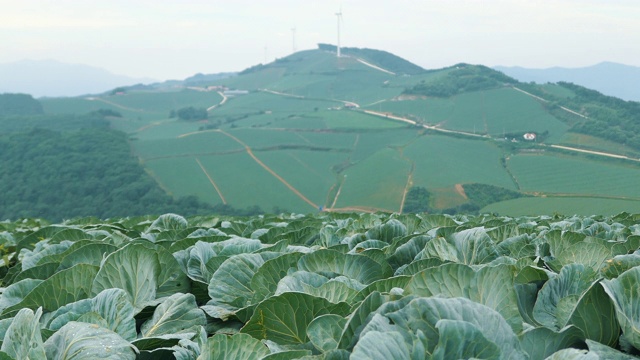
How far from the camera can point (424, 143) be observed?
82.9 m

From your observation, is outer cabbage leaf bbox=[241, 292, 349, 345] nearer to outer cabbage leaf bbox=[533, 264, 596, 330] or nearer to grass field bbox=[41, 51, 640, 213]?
outer cabbage leaf bbox=[533, 264, 596, 330]

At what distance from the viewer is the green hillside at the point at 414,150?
212ft

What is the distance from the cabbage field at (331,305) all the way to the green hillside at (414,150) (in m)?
51.3

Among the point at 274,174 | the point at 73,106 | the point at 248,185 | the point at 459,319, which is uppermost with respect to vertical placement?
the point at 459,319

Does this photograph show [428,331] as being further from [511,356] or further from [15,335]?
[15,335]

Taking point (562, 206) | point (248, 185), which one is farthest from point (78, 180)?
point (562, 206)

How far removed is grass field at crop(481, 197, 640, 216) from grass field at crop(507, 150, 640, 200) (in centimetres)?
385

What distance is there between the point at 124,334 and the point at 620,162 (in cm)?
7752

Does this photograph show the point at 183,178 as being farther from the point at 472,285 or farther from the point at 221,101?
the point at 221,101

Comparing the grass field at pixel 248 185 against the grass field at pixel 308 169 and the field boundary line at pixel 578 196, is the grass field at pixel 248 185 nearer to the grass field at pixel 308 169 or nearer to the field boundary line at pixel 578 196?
the grass field at pixel 308 169

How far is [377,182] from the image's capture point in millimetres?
69375

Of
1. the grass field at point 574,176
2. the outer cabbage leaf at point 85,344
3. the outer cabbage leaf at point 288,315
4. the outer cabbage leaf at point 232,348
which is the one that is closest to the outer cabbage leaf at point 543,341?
the outer cabbage leaf at point 288,315

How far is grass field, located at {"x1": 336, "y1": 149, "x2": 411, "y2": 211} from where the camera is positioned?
65312 mm

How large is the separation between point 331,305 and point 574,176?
70077 millimetres
